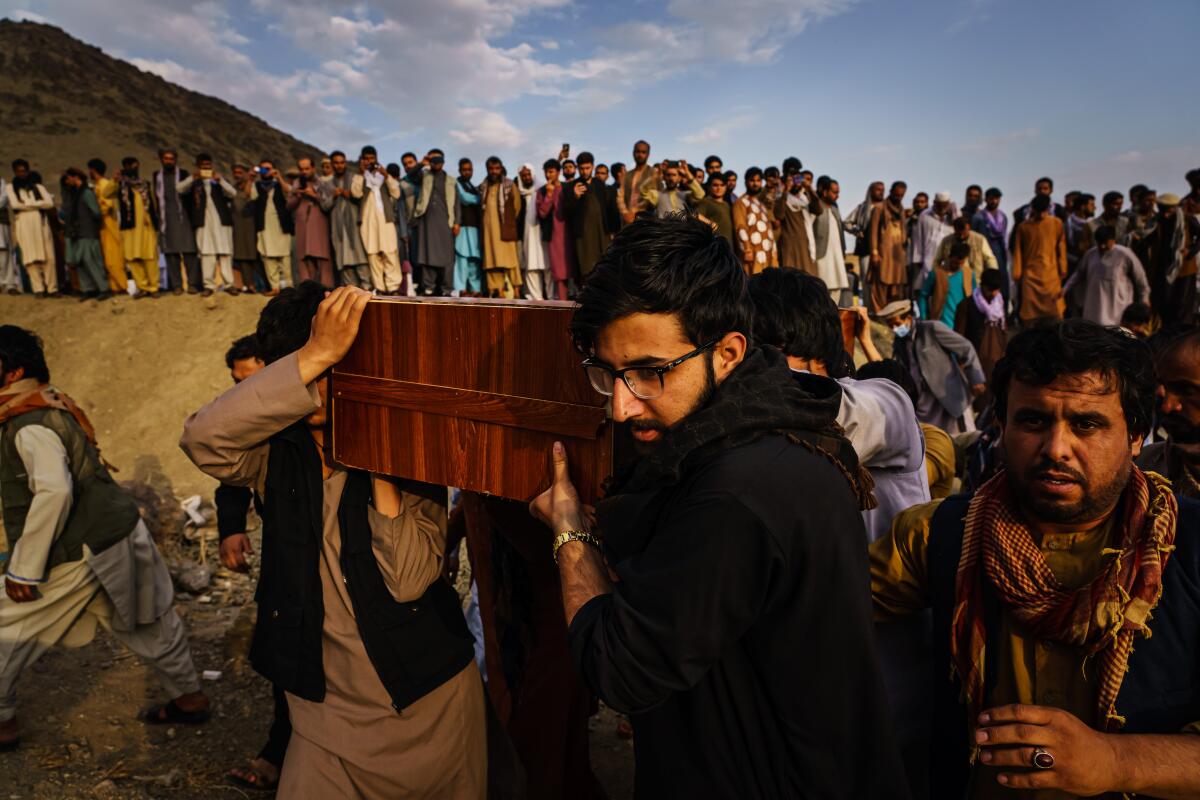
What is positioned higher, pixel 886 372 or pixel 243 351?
pixel 243 351

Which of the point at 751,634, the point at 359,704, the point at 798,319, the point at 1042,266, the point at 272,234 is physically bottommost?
the point at 359,704

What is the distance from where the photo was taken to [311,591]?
7.15 ft

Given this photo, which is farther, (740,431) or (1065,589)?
(1065,589)

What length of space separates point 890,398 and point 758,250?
862 cm

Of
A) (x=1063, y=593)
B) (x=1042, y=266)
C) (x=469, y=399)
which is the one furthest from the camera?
(x=1042, y=266)

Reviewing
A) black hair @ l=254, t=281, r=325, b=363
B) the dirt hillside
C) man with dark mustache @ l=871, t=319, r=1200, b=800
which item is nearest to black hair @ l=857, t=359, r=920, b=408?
man with dark mustache @ l=871, t=319, r=1200, b=800

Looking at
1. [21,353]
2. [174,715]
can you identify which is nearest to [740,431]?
[21,353]

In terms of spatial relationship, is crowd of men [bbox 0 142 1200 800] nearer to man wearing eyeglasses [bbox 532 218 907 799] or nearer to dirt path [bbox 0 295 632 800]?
man wearing eyeglasses [bbox 532 218 907 799]

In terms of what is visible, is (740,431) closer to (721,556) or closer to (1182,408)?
(721,556)

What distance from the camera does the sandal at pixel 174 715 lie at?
13.5ft

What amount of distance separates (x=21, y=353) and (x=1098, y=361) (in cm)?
415

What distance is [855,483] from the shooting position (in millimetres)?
1414

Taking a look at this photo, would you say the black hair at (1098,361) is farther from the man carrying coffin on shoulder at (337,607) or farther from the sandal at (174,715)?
the sandal at (174,715)

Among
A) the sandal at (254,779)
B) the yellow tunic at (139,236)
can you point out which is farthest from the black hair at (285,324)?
the yellow tunic at (139,236)
